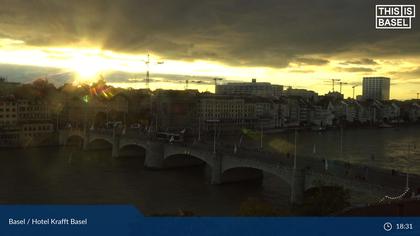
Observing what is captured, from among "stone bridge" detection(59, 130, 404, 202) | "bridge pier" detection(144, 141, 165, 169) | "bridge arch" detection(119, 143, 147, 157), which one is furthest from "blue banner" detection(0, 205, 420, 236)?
"bridge arch" detection(119, 143, 147, 157)

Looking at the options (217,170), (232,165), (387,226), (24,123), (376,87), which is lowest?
(217,170)

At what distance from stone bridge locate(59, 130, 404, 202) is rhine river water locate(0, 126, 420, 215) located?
239 mm

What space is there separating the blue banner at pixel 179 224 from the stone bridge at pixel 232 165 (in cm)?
280

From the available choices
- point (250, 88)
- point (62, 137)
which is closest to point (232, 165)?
point (62, 137)

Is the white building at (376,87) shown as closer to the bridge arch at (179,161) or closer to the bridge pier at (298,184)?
the bridge arch at (179,161)

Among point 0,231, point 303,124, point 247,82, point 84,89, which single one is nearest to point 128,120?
point 84,89

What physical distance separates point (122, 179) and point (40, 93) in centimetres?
1180

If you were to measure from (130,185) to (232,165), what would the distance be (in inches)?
62.9

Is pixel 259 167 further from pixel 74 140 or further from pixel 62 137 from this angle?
pixel 74 140

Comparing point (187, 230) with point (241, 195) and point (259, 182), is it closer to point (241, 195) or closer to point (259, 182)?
point (241, 195)

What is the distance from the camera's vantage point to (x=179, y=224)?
2.38 meters

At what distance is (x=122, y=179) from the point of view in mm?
8406

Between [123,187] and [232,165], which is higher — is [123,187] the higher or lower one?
Result: the lower one

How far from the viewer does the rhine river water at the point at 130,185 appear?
6.48 m
